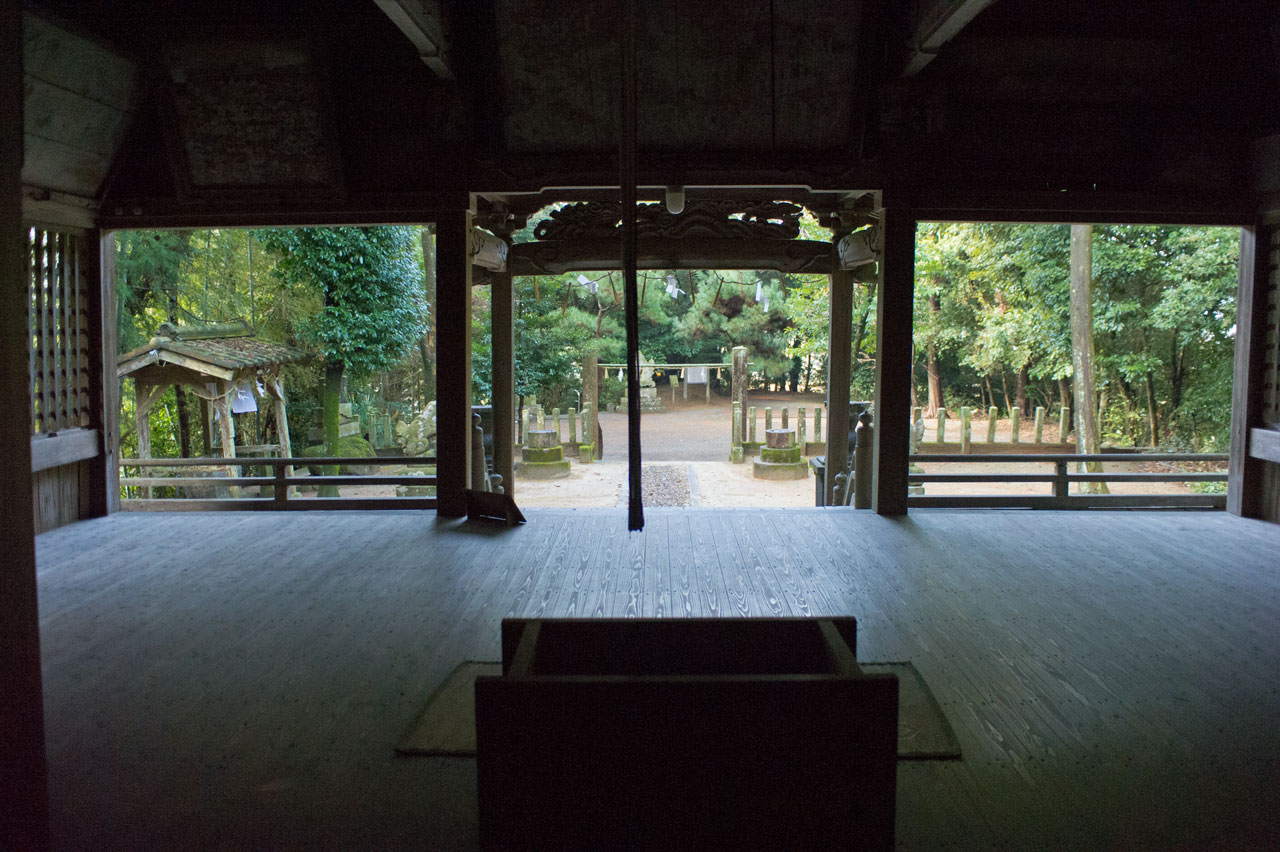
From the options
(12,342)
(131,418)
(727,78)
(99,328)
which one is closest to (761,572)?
(727,78)

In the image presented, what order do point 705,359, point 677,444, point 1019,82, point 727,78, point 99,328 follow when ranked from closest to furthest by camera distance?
point 727,78
point 1019,82
point 99,328
point 677,444
point 705,359

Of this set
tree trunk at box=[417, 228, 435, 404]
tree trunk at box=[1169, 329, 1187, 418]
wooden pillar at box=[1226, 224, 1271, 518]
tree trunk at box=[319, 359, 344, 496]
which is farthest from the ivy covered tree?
tree trunk at box=[1169, 329, 1187, 418]

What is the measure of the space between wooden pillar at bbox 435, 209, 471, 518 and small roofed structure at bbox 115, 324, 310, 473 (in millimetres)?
4377

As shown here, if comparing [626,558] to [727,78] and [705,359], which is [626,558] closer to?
[727,78]

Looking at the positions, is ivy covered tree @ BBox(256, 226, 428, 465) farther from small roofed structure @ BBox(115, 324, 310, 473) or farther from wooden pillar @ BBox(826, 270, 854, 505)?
wooden pillar @ BBox(826, 270, 854, 505)

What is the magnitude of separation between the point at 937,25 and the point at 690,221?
105 inches

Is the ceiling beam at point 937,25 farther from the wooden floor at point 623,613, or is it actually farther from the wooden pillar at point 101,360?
the wooden pillar at point 101,360

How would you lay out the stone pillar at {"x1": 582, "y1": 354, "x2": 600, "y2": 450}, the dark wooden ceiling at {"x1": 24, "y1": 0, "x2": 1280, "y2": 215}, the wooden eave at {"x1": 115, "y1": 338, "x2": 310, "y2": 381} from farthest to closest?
the stone pillar at {"x1": 582, "y1": 354, "x2": 600, "y2": 450}
the wooden eave at {"x1": 115, "y1": 338, "x2": 310, "y2": 381}
the dark wooden ceiling at {"x1": 24, "y1": 0, "x2": 1280, "y2": 215}

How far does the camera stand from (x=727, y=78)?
4.75 meters

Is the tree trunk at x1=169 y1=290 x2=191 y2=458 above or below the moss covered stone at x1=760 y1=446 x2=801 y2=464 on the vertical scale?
above

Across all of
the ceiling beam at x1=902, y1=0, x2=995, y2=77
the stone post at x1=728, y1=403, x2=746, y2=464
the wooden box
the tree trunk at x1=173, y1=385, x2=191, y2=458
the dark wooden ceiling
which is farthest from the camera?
the stone post at x1=728, y1=403, x2=746, y2=464

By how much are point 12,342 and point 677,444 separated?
47.0 feet

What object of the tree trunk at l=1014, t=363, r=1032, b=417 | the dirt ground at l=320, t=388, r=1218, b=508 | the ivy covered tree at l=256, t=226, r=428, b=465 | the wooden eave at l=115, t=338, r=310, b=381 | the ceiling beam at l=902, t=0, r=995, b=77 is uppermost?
the ceiling beam at l=902, t=0, r=995, b=77

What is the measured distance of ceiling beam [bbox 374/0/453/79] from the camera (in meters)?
4.04
